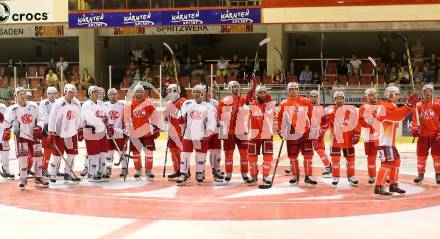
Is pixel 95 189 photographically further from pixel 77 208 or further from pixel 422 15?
pixel 422 15

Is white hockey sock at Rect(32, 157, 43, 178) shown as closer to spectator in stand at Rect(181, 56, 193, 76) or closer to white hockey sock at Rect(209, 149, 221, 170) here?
white hockey sock at Rect(209, 149, 221, 170)

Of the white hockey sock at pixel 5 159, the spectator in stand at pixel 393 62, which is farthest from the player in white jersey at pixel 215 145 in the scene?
the spectator in stand at pixel 393 62

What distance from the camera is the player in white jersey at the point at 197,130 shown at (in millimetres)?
9422

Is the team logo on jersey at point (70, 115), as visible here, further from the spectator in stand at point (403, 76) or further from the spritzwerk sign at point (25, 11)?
the spritzwerk sign at point (25, 11)

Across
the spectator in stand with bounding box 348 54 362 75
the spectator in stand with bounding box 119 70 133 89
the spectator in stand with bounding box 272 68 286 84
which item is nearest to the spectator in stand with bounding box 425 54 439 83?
the spectator in stand with bounding box 348 54 362 75

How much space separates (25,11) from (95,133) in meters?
13.6

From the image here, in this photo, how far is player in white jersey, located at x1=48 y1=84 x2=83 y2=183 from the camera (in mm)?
9297

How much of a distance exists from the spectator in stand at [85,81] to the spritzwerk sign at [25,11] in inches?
→ 88.6

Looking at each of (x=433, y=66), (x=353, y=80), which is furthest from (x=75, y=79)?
(x=433, y=66)

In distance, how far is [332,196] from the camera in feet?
27.4

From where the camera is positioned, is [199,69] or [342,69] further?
[199,69]

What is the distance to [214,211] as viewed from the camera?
7273 mm

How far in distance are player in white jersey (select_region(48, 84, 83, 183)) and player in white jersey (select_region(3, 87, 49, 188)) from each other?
242mm

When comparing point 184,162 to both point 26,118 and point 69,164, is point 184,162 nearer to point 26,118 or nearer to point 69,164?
point 69,164
